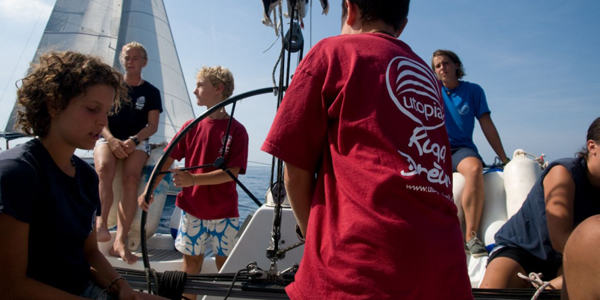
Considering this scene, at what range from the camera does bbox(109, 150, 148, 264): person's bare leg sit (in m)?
2.97

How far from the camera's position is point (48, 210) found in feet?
3.70

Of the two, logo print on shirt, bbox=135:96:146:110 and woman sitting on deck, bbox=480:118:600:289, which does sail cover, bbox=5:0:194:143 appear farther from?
woman sitting on deck, bbox=480:118:600:289

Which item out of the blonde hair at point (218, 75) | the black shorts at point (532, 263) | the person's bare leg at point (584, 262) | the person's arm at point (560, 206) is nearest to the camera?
the person's bare leg at point (584, 262)

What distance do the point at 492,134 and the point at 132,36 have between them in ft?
55.7

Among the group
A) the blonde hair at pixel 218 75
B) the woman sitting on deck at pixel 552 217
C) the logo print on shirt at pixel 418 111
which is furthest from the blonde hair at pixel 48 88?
the woman sitting on deck at pixel 552 217

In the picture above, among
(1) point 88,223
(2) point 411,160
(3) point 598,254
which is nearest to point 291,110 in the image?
(2) point 411,160

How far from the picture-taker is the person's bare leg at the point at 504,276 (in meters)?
1.81

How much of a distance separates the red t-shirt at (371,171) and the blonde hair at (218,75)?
1.87 m

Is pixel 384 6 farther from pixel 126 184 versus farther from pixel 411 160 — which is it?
pixel 126 184

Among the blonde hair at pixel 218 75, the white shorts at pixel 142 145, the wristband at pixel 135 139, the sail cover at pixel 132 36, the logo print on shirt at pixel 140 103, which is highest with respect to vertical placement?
the sail cover at pixel 132 36

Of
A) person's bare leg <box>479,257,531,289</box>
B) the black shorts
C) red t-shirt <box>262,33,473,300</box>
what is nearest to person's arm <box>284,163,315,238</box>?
red t-shirt <box>262,33,473,300</box>

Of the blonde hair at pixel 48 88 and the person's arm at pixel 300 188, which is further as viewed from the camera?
the blonde hair at pixel 48 88

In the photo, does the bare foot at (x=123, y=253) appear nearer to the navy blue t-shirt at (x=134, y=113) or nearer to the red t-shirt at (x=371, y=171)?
the navy blue t-shirt at (x=134, y=113)

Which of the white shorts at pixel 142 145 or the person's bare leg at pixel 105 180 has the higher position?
the white shorts at pixel 142 145
